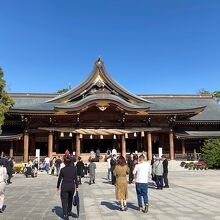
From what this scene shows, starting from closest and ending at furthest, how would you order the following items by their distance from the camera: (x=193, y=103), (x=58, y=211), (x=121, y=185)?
(x=121, y=185), (x=58, y=211), (x=193, y=103)

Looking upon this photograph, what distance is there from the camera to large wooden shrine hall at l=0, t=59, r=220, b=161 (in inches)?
1292

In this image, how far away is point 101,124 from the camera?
34.6 metres

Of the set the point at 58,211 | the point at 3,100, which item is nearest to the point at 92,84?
the point at 3,100

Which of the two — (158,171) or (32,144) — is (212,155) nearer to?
(158,171)

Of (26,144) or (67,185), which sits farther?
(26,144)

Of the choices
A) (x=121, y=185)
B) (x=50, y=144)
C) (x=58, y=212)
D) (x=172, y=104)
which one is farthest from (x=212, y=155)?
(x=58, y=212)

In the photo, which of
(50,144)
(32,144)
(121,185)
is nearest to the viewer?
(121,185)

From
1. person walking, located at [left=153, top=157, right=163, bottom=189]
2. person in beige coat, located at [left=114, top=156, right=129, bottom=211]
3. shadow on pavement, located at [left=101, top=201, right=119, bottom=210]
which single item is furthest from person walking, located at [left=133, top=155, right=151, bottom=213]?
person walking, located at [left=153, top=157, right=163, bottom=189]

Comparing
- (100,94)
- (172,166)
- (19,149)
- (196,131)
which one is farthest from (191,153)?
(19,149)

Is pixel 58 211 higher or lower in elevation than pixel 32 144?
lower

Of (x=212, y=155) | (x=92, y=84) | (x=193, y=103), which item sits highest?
(x=92, y=84)

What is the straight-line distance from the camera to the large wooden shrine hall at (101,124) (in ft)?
108

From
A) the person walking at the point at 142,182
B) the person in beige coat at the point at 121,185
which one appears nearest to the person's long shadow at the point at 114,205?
the person in beige coat at the point at 121,185

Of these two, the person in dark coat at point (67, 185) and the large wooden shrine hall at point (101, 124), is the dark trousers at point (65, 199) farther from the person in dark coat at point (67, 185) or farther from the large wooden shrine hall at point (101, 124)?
the large wooden shrine hall at point (101, 124)
